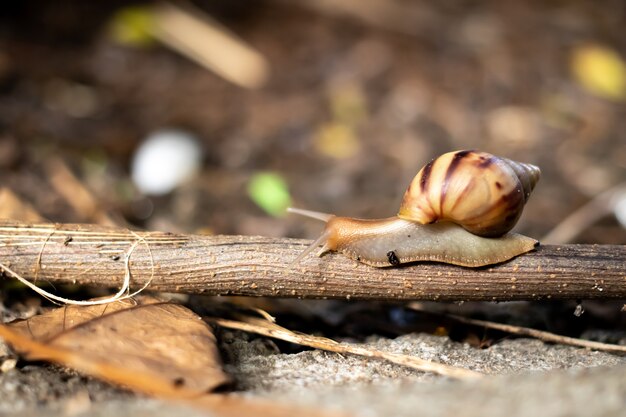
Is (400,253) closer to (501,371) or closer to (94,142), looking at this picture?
(501,371)

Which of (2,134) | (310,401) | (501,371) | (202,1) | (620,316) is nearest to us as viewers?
(310,401)

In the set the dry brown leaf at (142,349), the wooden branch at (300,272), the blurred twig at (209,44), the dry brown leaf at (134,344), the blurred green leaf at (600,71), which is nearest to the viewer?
the dry brown leaf at (142,349)

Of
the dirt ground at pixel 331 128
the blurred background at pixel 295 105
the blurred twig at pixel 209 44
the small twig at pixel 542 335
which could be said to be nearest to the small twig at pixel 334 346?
the dirt ground at pixel 331 128

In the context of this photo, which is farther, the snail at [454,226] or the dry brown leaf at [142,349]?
the snail at [454,226]

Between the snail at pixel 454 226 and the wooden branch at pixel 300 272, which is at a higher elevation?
the snail at pixel 454 226

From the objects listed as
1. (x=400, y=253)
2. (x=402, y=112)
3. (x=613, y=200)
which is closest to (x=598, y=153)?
(x=613, y=200)

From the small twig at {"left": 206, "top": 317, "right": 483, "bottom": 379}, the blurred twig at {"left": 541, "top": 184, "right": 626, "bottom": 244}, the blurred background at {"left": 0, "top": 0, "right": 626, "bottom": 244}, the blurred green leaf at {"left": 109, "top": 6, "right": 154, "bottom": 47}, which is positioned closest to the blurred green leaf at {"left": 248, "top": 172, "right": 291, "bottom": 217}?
the blurred background at {"left": 0, "top": 0, "right": 626, "bottom": 244}

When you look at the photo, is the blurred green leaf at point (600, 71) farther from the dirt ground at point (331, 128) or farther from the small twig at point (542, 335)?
the small twig at point (542, 335)
